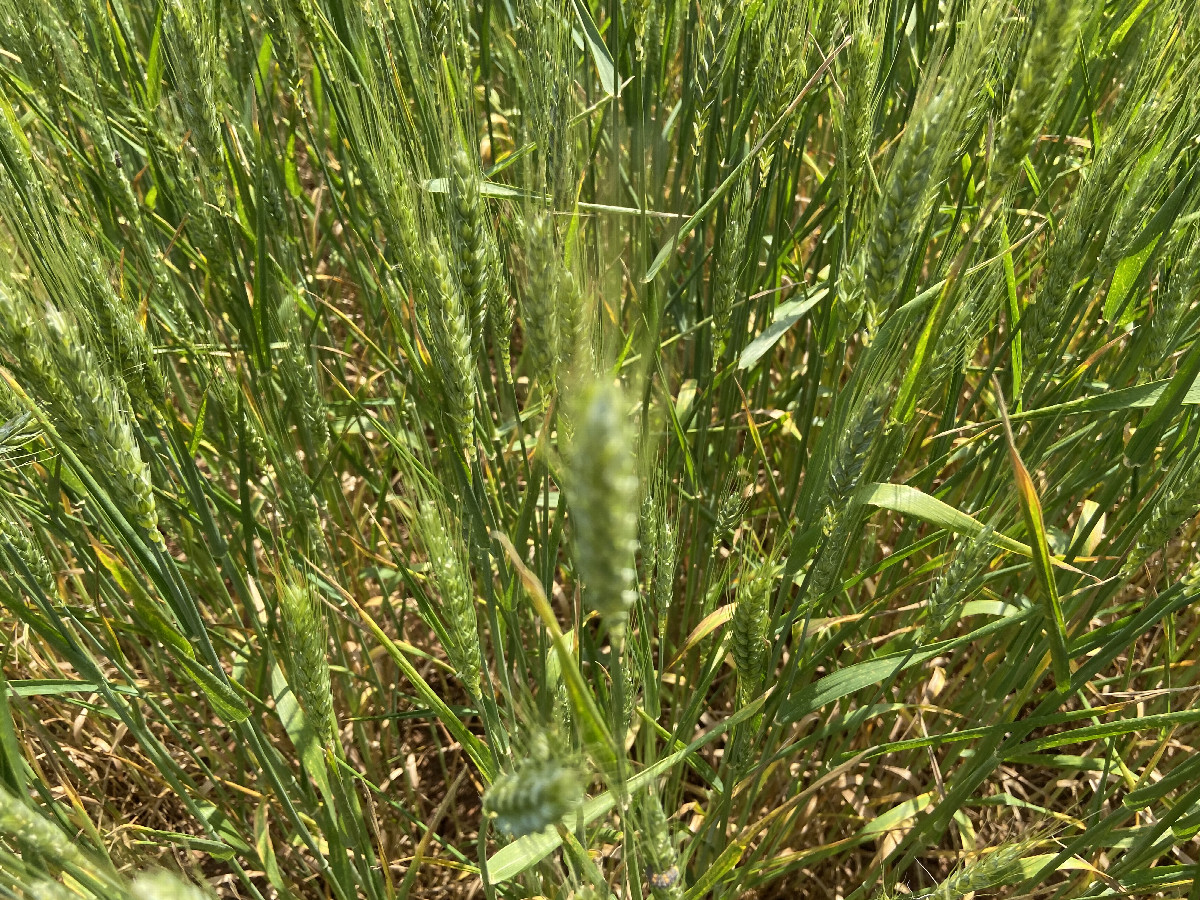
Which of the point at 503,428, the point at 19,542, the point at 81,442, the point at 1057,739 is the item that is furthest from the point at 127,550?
the point at 1057,739

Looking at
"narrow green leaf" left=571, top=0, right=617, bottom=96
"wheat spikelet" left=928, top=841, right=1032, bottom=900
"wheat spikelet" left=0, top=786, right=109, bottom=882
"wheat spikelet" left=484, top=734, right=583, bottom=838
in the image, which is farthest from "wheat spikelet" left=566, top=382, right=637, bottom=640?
"narrow green leaf" left=571, top=0, right=617, bottom=96

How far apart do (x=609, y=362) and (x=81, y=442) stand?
521 mm

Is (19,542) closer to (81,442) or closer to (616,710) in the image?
(81,442)

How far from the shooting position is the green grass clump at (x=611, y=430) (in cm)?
86

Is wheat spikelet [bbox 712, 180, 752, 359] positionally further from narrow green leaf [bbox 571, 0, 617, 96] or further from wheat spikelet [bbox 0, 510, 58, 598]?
wheat spikelet [bbox 0, 510, 58, 598]

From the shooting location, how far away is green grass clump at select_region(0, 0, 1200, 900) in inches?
33.8

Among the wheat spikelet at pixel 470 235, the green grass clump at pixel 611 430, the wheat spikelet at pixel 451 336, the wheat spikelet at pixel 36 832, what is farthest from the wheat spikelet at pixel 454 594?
the wheat spikelet at pixel 36 832

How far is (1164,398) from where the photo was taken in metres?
1.01

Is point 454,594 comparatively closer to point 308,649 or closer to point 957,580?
point 308,649

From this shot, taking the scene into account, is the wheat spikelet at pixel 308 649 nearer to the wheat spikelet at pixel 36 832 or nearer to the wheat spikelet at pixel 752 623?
the wheat spikelet at pixel 36 832

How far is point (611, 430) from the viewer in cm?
47

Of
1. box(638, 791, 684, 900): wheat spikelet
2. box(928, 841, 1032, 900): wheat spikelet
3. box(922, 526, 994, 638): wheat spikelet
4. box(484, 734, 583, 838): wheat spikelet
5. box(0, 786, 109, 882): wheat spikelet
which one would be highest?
box(484, 734, 583, 838): wheat spikelet

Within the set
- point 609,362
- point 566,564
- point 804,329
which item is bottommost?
point 566,564

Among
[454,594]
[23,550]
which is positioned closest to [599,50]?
[454,594]
